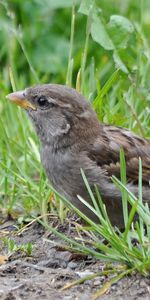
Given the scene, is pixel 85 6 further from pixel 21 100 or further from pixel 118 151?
pixel 118 151

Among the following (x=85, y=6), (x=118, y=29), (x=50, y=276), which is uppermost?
(x=85, y=6)

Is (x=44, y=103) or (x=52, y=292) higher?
(x=44, y=103)

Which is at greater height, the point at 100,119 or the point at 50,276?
the point at 100,119

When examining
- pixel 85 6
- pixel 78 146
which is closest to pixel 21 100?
pixel 78 146

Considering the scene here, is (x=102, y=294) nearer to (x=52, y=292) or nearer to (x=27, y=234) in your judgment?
(x=52, y=292)

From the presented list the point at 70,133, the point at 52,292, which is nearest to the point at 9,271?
the point at 52,292

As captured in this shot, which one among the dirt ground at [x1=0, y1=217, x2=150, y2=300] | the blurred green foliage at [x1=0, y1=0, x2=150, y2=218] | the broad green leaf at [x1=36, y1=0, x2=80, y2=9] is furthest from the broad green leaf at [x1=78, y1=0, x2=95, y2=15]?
the broad green leaf at [x1=36, y1=0, x2=80, y2=9]
